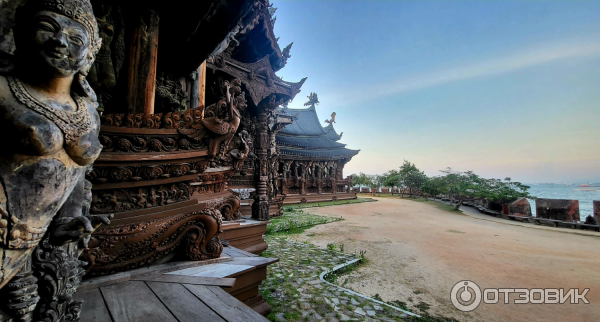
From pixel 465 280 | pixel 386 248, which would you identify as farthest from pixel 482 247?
pixel 465 280

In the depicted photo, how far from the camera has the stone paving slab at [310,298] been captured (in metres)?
3.32

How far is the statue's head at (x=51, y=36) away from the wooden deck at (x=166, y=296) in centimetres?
176

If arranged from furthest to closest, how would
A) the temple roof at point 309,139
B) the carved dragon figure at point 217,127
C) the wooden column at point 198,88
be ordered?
the temple roof at point 309,139
the wooden column at point 198,88
the carved dragon figure at point 217,127

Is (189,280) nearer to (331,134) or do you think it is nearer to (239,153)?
(239,153)

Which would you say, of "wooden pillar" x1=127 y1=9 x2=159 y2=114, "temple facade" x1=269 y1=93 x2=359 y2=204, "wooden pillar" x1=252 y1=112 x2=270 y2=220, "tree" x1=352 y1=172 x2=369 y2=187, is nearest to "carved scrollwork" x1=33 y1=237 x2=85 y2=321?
"wooden pillar" x1=127 y1=9 x2=159 y2=114

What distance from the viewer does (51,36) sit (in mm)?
1220

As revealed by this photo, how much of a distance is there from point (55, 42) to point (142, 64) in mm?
3331

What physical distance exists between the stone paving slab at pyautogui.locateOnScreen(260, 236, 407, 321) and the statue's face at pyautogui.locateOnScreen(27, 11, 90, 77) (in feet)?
10.9

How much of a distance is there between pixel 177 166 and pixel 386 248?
6.73 meters

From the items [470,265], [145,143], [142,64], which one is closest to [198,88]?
[142,64]

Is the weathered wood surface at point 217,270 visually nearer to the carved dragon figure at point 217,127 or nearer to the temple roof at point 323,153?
the carved dragon figure at point 217,127

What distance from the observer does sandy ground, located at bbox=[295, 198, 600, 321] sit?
4.11 meters

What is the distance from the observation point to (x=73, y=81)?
55.3 inches

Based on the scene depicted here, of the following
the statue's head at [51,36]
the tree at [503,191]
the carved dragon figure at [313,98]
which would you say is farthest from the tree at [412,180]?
the statue's head at [51,36]
